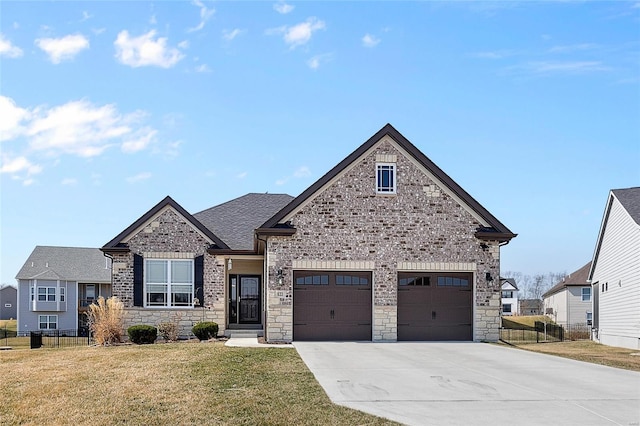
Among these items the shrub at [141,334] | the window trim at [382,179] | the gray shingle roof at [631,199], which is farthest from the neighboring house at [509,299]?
the shrub at [141,334]

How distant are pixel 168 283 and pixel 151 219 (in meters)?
2.46

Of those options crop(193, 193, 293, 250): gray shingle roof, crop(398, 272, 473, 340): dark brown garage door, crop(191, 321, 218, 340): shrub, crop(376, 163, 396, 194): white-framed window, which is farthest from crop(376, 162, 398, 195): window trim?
crop(191, 321, 218, 340): shrub

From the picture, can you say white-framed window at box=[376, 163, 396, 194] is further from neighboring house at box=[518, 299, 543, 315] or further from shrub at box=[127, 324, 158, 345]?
neighboring house at box=[518, 299, 543, 315]

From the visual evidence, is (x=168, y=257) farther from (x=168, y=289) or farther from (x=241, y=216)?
(x=241, y=216)

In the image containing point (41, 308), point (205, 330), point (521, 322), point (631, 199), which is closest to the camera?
point (205, 330)

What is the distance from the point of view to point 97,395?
11773mm

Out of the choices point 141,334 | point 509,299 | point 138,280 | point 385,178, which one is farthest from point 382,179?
point 509,299

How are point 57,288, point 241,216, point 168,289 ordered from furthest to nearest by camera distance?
point 57,288 → point 241,216 → point 168,289

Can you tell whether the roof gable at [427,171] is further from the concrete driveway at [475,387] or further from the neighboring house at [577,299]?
the neighboring house at [577,299]

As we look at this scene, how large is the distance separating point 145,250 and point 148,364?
967 centimetres

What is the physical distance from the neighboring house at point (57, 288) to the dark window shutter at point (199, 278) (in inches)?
1044

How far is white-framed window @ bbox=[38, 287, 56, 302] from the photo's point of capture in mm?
47969

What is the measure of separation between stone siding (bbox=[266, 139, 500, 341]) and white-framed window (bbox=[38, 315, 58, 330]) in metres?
32.7

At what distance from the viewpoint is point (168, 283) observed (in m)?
24.7
